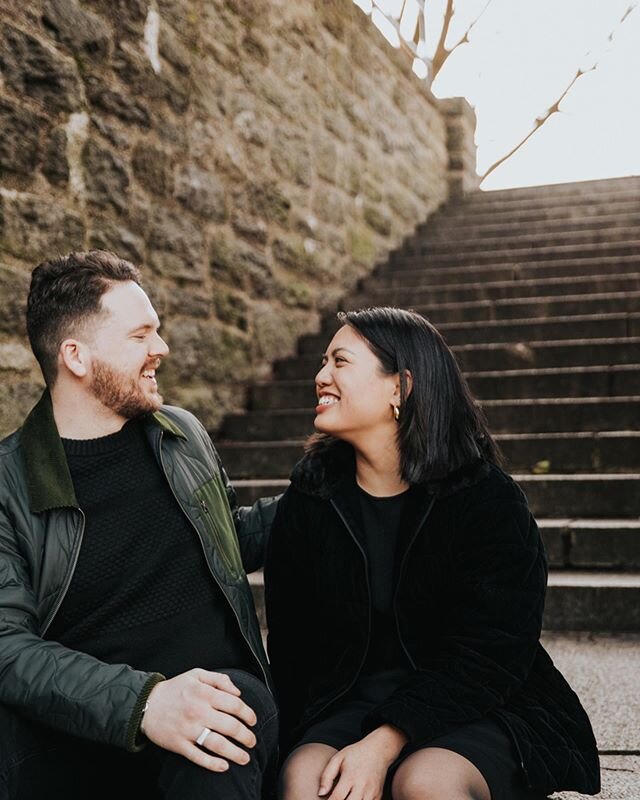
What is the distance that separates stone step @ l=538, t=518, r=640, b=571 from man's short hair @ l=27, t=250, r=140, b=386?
2448 mm

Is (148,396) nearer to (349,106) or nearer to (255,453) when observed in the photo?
(255,453)

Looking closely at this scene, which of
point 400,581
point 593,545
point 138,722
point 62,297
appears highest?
point 62,297

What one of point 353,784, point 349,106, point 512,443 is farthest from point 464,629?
point 349,106

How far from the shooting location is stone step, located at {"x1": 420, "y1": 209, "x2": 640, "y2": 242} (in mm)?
8172

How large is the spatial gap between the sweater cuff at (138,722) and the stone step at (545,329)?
14.9 ft

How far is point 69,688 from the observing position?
69.4 inches

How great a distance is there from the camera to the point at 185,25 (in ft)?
18.4

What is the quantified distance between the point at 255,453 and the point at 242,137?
2.12 meters

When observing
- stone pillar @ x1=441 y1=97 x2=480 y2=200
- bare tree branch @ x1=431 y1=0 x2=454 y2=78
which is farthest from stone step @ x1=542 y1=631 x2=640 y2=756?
bare tree branch @ x1=431 y1=0 x2=454 y2=78

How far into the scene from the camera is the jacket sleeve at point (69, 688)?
174 centimetres

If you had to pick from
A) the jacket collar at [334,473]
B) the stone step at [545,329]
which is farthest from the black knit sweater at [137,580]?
the stone step at [545,329]

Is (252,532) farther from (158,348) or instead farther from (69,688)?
(69,688)

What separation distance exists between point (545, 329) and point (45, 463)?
448cm

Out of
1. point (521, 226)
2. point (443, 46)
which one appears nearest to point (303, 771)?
point (521, 226)
